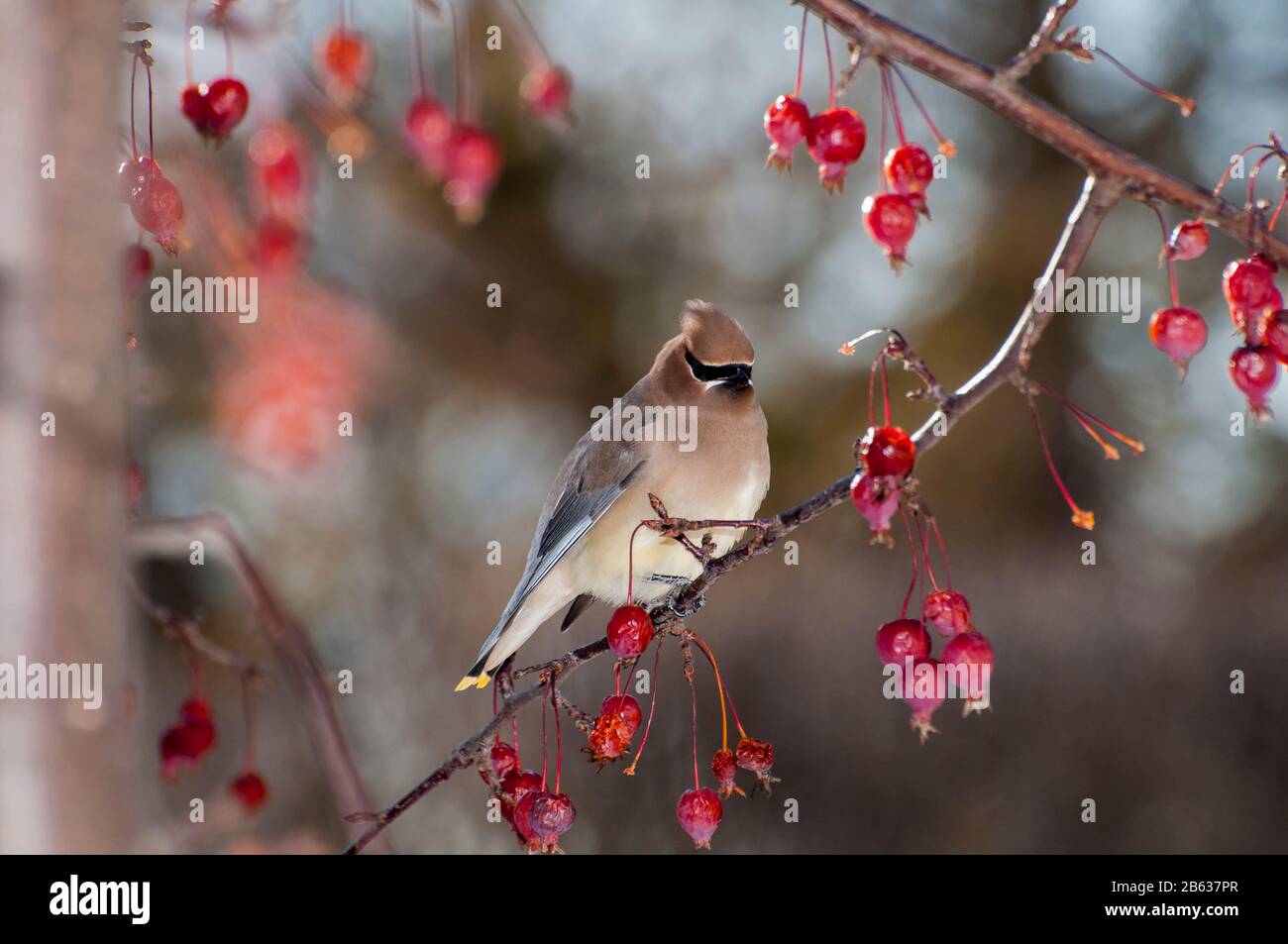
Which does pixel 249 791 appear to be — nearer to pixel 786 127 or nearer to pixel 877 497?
pixel 877 497

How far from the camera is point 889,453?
63.7 inches

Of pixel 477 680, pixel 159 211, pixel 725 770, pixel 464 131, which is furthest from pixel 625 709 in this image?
pixel 477 680

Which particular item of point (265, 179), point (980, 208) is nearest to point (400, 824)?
point (265, 179)

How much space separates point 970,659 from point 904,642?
9 cm

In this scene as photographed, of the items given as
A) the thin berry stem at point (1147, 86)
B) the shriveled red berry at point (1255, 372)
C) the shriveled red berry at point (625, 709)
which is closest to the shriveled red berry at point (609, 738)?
the shriveled red berry at point (625, 709)

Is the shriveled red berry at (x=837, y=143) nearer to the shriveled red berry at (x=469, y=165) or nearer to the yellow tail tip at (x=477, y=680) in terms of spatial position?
the shriveled red berry at (x=469, y=165)

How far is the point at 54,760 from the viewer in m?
0.65

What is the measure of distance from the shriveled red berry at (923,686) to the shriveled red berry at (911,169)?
0.63 meters

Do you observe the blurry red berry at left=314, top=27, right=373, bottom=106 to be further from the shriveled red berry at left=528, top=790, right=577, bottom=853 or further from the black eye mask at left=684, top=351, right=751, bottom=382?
the black eye mask at left=684, top=351, right=751, bottom=382

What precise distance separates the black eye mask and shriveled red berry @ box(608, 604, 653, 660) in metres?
1.17

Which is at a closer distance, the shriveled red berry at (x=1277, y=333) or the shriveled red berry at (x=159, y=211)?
the shriveled red berry at (x=159, y=211)

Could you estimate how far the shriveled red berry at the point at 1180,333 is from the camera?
1.82 m

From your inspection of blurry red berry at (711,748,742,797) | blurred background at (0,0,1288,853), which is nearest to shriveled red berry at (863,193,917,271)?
blurry red berry at (711,748,742,797)
